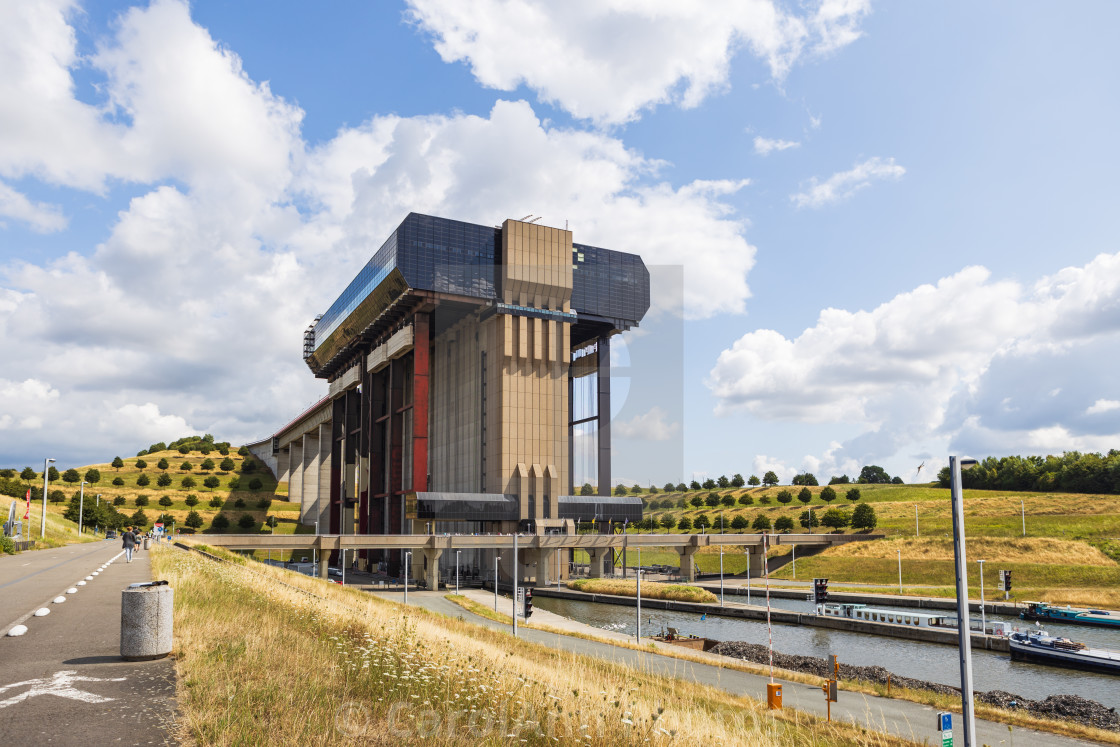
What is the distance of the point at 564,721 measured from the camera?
961 cm

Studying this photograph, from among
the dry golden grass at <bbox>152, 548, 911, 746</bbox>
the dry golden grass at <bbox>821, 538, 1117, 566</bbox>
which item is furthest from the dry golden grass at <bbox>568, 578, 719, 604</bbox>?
the dry golden grass at <bbox>152, 548, 911, 746</bbox>

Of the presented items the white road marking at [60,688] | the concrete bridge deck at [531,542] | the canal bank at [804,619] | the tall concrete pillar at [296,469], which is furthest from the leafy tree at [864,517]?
the tall concrete pillar at [296,469]

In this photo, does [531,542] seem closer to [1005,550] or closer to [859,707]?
[1005,550]

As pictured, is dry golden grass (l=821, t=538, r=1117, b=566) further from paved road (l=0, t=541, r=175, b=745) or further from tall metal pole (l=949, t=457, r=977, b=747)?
paved road (l=0, t=541, r=175, b=745)

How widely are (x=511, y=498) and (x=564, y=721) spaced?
83.2m

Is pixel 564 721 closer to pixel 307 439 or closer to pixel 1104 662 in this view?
pixel 1104 662

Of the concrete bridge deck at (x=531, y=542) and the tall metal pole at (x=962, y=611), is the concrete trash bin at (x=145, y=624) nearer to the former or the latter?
the tall metal pole at (x=962, y=611)

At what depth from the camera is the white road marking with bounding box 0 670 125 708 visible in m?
9.19

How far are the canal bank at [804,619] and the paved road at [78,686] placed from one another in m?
45.8

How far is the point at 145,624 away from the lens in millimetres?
11438

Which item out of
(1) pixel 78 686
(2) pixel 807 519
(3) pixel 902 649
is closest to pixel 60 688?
(1) pixel 78 686

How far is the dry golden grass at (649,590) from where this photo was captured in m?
69.6

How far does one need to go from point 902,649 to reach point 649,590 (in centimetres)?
3095

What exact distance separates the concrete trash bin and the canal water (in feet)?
115
